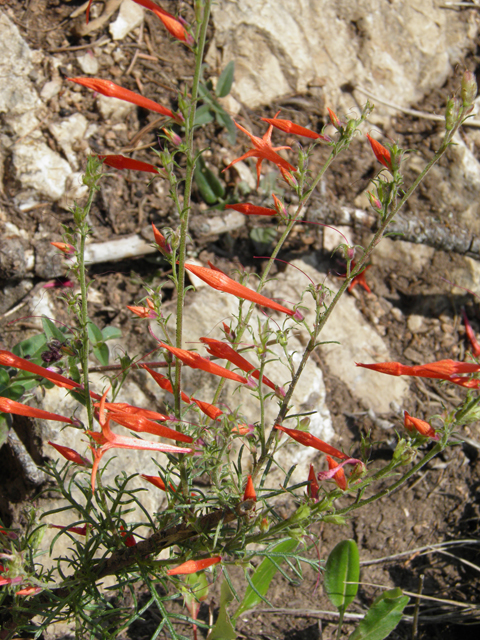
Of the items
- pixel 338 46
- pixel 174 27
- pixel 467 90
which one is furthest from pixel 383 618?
pixel 338 46

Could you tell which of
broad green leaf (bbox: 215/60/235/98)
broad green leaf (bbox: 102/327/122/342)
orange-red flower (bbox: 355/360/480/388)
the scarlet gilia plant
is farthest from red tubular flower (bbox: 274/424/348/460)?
broad green leaf (bbox: 215/60/235/98)

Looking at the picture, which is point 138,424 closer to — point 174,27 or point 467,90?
point 174,27

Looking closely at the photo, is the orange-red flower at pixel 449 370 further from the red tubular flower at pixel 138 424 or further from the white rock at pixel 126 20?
the white rock at pixel 126 20

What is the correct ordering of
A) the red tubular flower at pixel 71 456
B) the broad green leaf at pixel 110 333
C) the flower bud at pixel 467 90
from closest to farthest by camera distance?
the flower bud at pixel 467 90, the red tubular flower at pixel 71 456, the broad green leaf at pixel 110 333

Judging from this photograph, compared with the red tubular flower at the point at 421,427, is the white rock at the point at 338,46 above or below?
above

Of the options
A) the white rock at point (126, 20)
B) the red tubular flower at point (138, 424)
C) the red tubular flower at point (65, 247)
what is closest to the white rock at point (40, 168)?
the white rock at point (126, 20)

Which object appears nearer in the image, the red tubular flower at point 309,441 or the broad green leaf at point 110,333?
the red tubular flower at point 309,441

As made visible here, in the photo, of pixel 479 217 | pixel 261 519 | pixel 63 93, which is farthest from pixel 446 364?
pixel 63 93

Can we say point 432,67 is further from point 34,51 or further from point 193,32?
point 193,32
